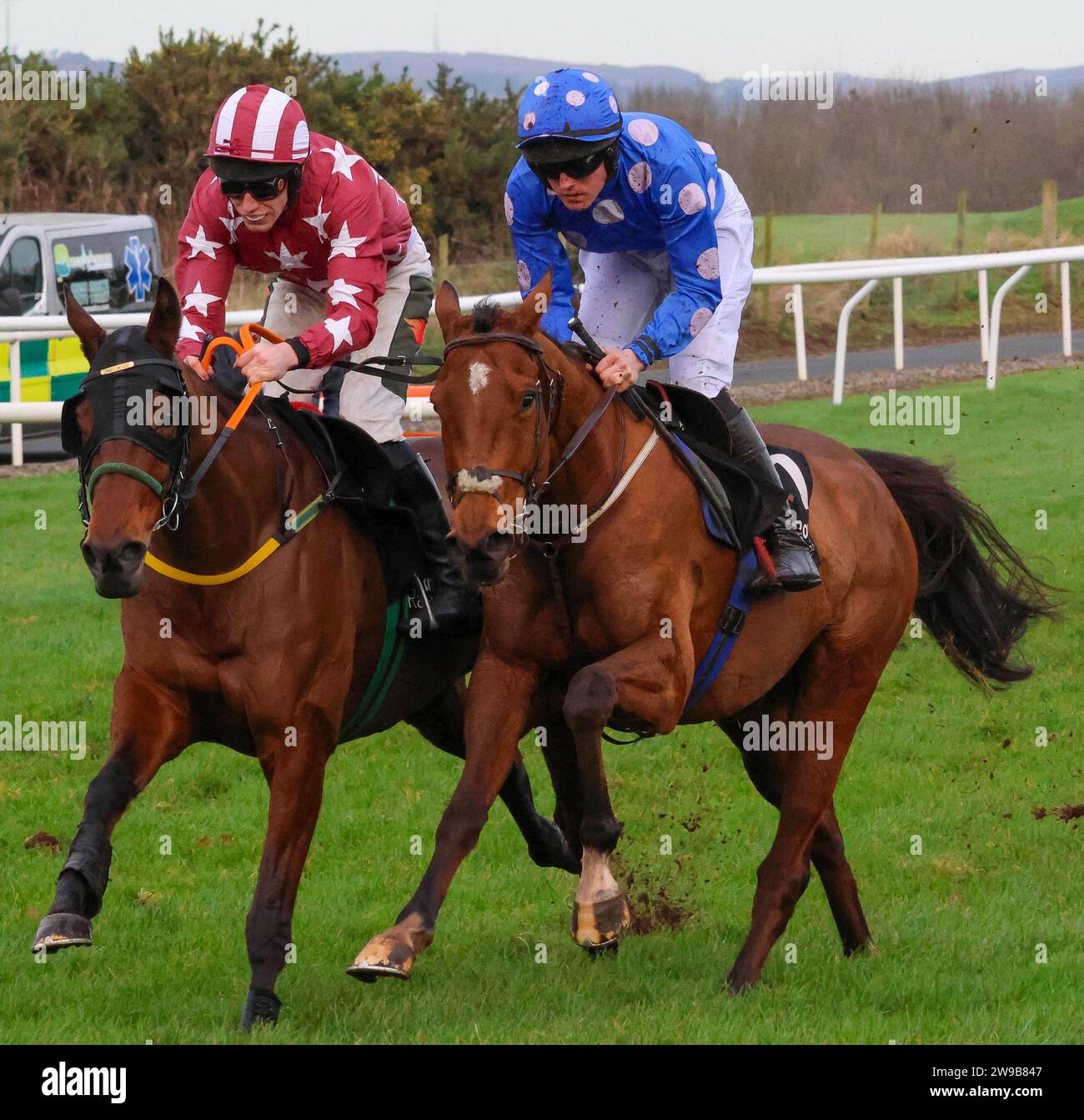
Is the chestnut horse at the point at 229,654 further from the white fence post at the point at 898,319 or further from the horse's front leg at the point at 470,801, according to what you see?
the white fence post at the point at 898,319

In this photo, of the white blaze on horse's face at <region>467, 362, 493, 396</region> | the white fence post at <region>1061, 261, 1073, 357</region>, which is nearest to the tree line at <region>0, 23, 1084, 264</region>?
the white fence post at <region>1061, 261, 1073, 357</region>

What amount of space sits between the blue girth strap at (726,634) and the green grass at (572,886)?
84 centimetres

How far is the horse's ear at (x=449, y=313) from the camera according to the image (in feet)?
13.4

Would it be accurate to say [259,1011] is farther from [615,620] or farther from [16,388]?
[16,388]

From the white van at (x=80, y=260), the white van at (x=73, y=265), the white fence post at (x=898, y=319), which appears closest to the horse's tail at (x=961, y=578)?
the white fence post at (x=898, y=319)

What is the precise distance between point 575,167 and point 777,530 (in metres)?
1.21

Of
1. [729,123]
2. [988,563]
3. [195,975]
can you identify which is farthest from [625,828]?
[729,123]

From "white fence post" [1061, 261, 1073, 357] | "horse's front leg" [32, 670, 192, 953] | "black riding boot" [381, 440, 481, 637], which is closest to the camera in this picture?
"horse's front leg" [32, 670, 192, 953]

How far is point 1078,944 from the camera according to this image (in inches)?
204

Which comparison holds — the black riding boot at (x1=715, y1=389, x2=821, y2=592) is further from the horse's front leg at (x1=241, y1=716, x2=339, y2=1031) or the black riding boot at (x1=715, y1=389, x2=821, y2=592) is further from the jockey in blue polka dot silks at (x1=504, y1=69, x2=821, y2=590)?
the horse's front leg at (x1=241, y1=716, x2=339, y2=1031)

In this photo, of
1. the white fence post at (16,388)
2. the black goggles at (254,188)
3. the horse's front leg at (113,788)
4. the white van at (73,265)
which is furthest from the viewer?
the white van at (73,265)

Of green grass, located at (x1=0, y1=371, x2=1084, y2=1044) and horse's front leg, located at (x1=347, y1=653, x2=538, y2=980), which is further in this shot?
green grass, located at (x1=0, y1=371, x2=1084, y2=1044)

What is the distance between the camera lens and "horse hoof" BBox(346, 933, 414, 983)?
12.7 ft

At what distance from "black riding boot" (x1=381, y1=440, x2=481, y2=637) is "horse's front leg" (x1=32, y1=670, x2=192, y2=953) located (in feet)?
2.75
